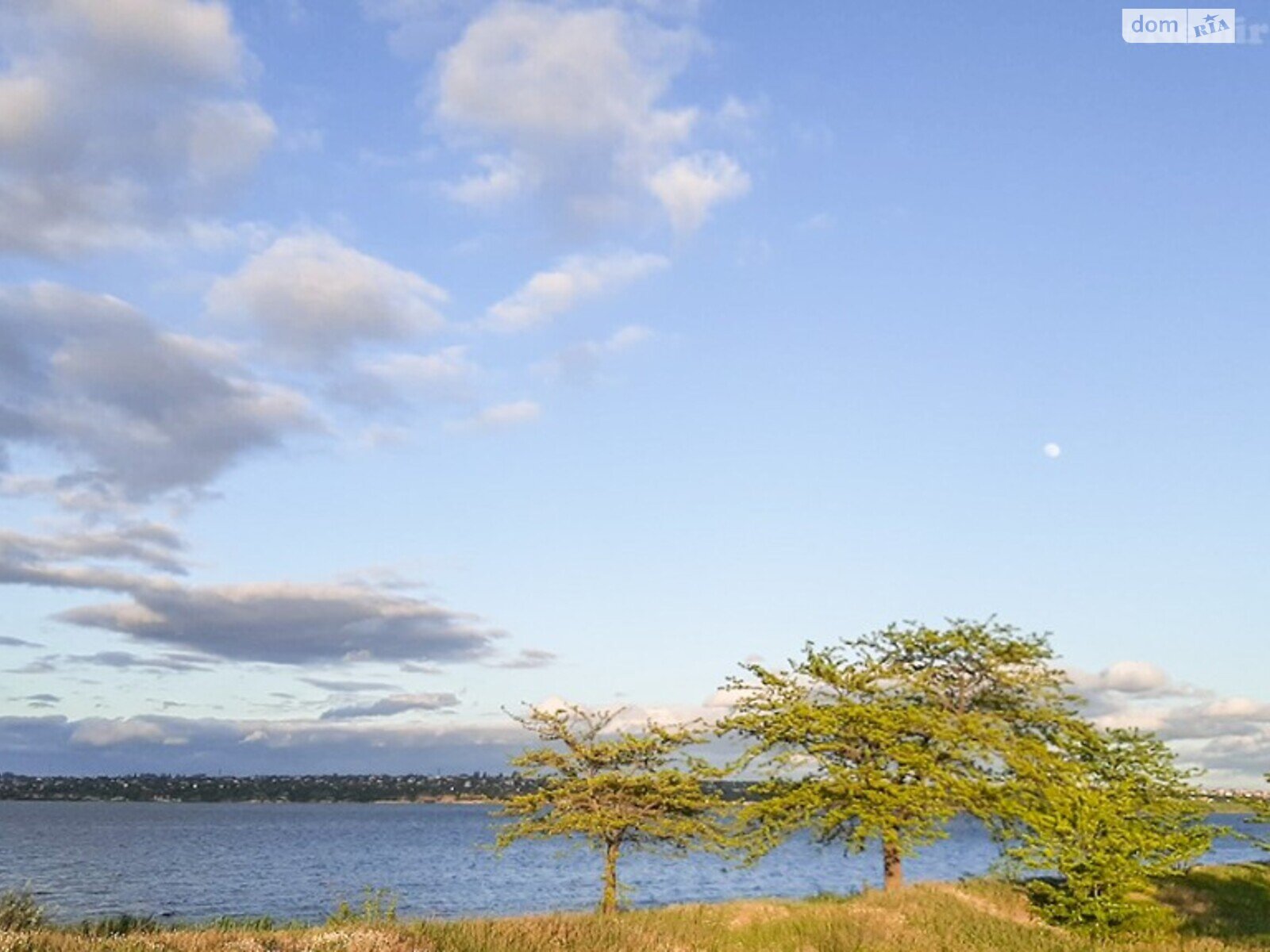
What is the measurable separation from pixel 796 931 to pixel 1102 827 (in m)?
12.3

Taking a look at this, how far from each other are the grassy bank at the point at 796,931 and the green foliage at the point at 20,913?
0.80 metres

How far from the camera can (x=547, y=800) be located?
3441 centimetres

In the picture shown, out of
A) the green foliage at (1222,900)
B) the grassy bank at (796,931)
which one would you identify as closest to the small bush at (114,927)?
the grassy bank at (796,931)

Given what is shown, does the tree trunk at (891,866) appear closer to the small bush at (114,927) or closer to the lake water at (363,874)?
the lake water at (363,874)

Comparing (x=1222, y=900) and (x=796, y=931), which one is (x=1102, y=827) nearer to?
(x=1222, y=900)

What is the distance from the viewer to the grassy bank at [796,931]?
46.6 ft

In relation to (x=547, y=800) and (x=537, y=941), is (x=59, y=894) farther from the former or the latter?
(x=537, y=941)

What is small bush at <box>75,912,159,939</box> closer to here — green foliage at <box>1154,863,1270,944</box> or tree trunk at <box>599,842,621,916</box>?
tree trunk at <box>599,842,621,916</box>

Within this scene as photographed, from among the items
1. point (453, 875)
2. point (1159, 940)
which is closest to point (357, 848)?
point (453, 875)

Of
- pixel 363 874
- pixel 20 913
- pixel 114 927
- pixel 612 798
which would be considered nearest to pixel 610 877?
pixel 612 798

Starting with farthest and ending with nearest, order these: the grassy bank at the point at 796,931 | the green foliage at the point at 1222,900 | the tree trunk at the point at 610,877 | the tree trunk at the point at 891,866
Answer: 1. the tree trunk at the point at 891,866
2. the tree trunk at the point at 610,877
3. the green foliage at the point at 1222,900
4. the grassy bank at the point at 796,931

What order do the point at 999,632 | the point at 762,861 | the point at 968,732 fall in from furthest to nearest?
the point at 762,861, the point at 999,632, the point at 968,732

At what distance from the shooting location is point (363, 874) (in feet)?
320

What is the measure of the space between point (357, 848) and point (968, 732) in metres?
124
